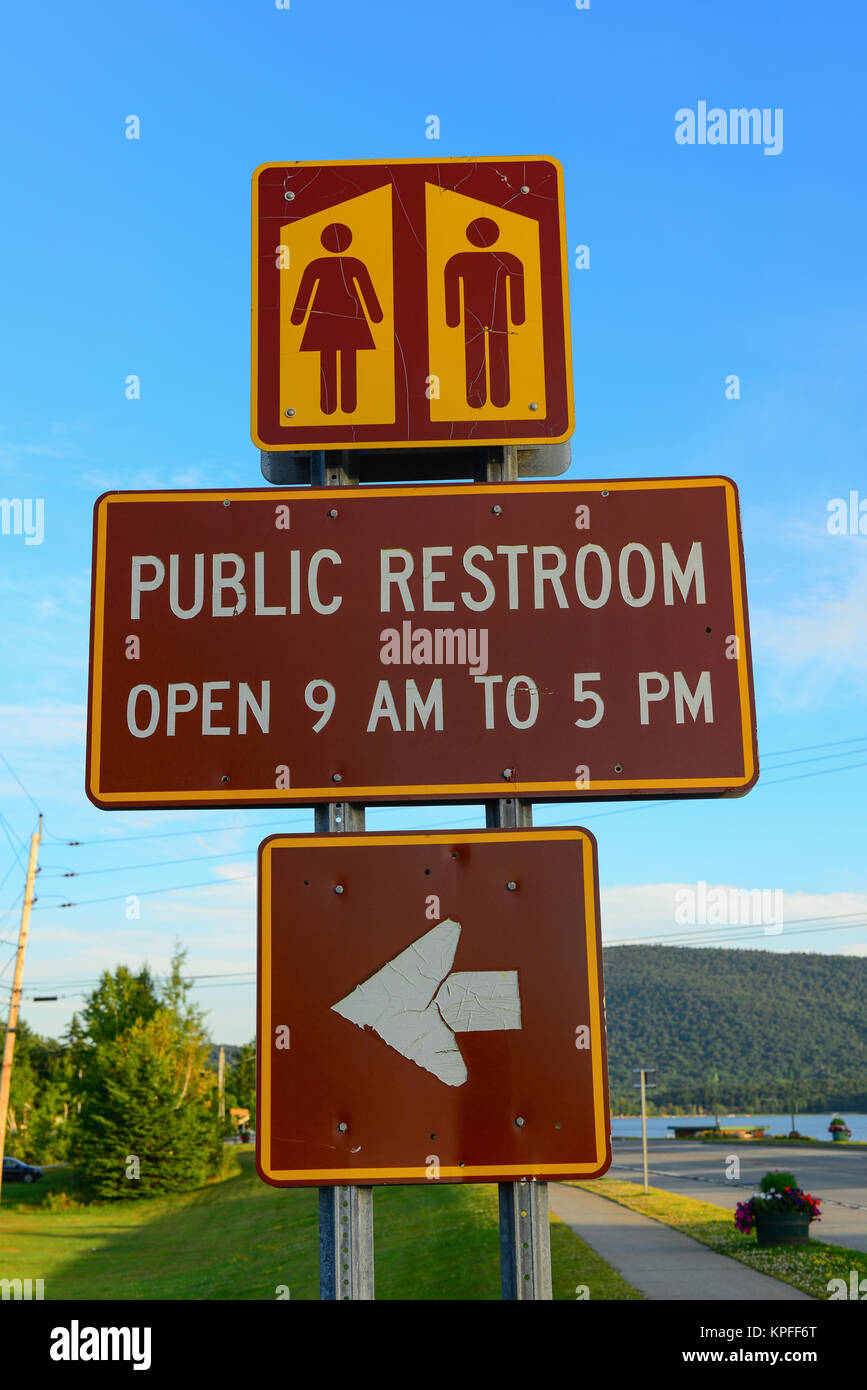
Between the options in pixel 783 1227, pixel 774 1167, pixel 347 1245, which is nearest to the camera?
pixel 347 1245

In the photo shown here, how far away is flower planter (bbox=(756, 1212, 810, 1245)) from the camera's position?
59.1 feet

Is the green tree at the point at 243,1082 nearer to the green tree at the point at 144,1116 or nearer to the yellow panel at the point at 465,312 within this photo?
the green tree at the point at 144,1116

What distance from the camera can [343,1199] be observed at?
2955mm

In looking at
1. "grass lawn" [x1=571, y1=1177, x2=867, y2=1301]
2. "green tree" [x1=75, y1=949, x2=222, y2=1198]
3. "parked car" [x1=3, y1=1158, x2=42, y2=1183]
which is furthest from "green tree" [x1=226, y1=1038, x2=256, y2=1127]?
"grass lawn" [x1=571, y1=1177, x2=867, y2=1301]

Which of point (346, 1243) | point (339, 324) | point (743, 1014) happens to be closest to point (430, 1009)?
point (346, 1243)

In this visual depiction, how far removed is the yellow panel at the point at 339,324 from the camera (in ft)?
11.9

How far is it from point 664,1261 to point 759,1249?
1.91m

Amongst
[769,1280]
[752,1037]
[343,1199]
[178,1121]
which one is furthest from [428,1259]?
[752,1037]

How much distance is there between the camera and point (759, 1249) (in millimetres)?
17797

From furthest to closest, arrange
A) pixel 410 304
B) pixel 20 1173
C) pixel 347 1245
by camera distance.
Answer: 1. pixel 20 1173
2. pixel 410 304
3. pixel 347 1245

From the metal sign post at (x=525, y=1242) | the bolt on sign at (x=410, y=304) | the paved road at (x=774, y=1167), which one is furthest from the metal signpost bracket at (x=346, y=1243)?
the paved road at (x=774, y=1167)

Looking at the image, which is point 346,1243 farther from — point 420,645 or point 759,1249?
point 759,1249
